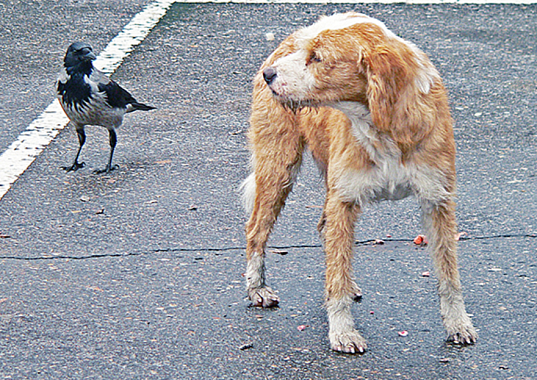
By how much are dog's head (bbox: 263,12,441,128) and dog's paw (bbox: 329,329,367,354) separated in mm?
1068

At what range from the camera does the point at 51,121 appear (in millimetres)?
7152

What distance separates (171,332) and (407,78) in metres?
1.74

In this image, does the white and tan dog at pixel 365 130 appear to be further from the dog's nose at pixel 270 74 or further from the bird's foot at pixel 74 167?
the bird's foot at pixel 74 167

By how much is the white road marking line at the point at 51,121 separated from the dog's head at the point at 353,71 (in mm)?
2970

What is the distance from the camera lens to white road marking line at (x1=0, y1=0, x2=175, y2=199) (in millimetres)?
6285

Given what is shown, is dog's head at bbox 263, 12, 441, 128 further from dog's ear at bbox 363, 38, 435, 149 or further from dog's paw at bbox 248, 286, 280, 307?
dog's paw at bbox 248, 286, 280, 307

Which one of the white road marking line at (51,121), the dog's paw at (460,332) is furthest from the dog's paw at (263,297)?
the white road marking line at (51,121)

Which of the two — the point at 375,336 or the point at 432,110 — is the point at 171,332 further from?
the point at 432,110

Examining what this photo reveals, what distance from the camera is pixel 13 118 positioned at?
282 inches

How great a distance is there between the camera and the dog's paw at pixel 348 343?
402 cm

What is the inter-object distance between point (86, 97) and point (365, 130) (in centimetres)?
312

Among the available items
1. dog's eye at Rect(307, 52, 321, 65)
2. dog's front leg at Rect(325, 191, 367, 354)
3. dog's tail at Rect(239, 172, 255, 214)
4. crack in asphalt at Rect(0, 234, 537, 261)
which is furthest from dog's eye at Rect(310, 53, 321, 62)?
crack in asphalt at Rect(0, 234, 537, 261)

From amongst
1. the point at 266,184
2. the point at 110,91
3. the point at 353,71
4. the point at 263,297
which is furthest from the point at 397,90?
the point at 110,91

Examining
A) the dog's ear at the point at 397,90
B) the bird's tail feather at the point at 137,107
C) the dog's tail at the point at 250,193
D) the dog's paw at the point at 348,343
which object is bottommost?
the bird's tail feather at the point at 137,107
